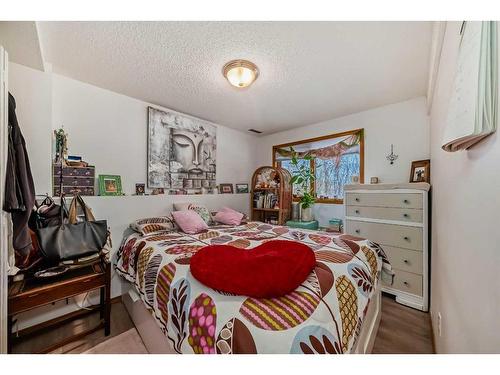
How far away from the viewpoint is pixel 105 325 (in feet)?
5.37

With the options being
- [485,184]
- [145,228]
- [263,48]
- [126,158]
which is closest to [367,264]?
[485,184]

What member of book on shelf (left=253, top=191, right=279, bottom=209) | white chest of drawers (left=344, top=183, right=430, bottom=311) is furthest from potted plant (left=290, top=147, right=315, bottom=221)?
white chest of drawers (left=344, top=183, right=430, bottom=311)

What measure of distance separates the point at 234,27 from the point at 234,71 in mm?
378

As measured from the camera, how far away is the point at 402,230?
2139mm

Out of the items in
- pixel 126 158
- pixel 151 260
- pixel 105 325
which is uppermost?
pixel 126 158

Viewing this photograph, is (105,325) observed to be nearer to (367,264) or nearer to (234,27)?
(367,264)

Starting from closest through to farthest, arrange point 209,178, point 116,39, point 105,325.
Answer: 1. point 116,39
2. point 105,325
3. point 209,178

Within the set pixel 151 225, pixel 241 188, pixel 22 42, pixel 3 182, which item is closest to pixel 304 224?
pixel 241 188

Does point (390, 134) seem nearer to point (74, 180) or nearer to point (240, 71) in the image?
point (240, 71)

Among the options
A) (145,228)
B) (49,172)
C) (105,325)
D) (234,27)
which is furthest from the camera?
(145,228)

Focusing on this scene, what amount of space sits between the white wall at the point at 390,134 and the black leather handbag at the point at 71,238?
9.52ft

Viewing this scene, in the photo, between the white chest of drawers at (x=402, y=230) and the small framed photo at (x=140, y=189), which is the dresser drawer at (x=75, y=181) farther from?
the white chest of drawers at (x=402, y=230)

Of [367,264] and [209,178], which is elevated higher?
[209,178]

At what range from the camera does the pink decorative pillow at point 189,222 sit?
217 centimetres
